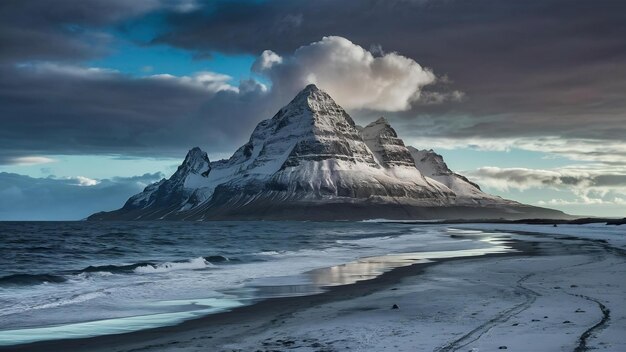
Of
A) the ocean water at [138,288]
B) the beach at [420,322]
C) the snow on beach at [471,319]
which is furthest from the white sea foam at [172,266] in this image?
the snow on beach at [471,319]

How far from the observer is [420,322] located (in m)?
17.1

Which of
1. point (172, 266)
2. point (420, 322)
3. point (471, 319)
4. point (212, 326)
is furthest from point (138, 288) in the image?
point (471, 319)

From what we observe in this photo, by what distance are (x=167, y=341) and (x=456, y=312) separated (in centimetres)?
865

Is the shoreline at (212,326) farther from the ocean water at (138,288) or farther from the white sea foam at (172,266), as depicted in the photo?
the white sea foam at (172,266)

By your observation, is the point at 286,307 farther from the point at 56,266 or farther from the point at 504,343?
the point at 56,266

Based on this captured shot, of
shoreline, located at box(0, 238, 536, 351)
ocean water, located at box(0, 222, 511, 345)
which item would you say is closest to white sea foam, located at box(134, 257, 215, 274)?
ocean water, located at box(0, 222, 511, 345)

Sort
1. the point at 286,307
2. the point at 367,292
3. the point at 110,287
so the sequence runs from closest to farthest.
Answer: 1. the point at 286,307
2. the point at 367,292
3. the point at 110,287

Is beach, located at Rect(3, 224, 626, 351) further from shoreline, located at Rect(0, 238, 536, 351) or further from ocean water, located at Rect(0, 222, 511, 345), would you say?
ocean water, located at Rect(0, 222, 511, 345)

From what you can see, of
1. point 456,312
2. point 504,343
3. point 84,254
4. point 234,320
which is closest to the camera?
point 504,343

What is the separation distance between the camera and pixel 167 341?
16.2 metres

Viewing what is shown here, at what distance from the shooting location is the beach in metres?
13.8

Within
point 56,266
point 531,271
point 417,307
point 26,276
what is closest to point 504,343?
point 417,307

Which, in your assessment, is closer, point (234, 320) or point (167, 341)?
point (167, 341)

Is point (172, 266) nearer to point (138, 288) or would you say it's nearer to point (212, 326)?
point (138, 288)
